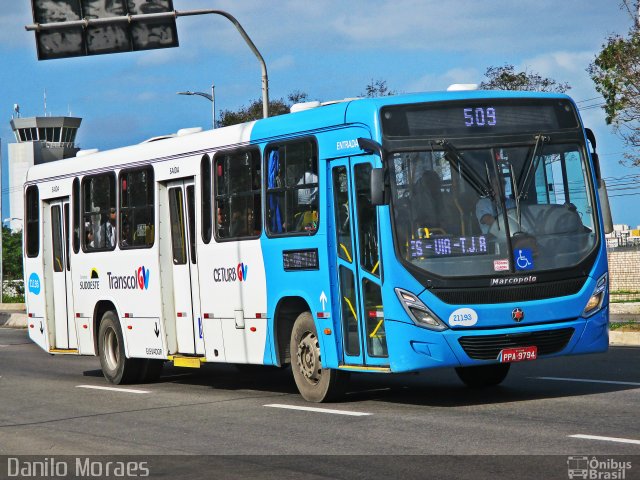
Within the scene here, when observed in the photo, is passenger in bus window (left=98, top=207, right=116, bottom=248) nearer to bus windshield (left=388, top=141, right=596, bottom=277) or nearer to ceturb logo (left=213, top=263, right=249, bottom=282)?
ceturb logo (left=213, top=263, right=249, bottom=282)

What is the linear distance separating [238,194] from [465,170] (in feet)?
12.0

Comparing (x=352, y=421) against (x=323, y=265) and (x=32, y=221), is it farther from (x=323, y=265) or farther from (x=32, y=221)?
(x=32, y=221)

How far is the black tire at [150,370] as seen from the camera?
18609 mm

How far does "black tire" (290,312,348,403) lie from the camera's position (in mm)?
13945

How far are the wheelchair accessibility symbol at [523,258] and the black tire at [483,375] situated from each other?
7.09ft

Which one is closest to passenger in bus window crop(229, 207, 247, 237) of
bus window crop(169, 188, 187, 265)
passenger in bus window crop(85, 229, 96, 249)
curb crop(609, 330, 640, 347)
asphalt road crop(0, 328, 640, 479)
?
bus window crop(169, 188, 187, 265)

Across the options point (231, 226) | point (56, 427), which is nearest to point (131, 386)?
point (231, 226)

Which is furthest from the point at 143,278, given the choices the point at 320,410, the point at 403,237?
the point at 403,237

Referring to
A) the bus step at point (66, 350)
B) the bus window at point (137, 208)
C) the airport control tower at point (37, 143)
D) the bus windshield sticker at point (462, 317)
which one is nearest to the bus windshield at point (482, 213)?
the bus windshield sticker at point (462, 317)

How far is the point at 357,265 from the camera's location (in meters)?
13.4

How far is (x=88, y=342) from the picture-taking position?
19.6m

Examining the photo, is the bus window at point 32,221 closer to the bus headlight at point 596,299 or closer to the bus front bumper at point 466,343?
the bus front bumper at point 466,343

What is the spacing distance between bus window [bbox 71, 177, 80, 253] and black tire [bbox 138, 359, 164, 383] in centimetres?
239

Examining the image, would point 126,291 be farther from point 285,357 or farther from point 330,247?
point 330,247
